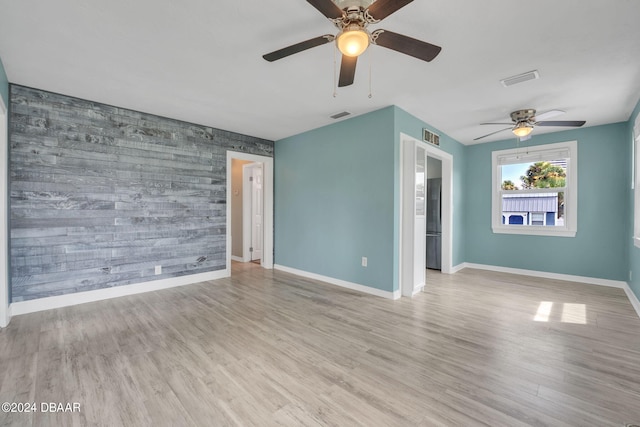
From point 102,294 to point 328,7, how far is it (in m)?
4.24

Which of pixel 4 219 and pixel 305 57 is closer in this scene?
pixel 305 57

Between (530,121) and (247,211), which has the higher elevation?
(530,121)

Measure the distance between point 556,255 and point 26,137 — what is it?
7894mm

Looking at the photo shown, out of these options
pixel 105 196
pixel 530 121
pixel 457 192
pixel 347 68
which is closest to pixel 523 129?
pixel 530 121

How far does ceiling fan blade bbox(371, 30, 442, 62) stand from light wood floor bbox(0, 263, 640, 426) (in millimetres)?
2259

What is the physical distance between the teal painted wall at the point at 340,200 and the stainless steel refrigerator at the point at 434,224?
219 cm

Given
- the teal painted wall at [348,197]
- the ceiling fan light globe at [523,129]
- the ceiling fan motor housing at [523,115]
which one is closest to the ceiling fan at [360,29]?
the teal painted wall at [348,197]

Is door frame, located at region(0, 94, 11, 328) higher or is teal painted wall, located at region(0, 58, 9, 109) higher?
teal painted wall, located at region(0, 58, 9, 109)

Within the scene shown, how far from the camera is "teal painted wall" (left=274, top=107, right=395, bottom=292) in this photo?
148 inches

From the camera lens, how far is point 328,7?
155cm

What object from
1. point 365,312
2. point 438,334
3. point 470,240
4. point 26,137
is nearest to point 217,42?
point 26,137

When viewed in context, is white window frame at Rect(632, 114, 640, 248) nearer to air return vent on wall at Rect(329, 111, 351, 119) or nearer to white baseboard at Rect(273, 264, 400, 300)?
white baseboard at Rect(273, 264, 400, 300)

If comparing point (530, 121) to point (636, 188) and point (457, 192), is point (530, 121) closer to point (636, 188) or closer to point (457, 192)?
point (636, 188)

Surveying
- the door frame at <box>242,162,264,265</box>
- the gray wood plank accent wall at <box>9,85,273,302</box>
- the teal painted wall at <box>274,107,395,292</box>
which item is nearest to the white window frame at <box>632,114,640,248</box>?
the teal painted wall at <box>274,107,395,292</box>
